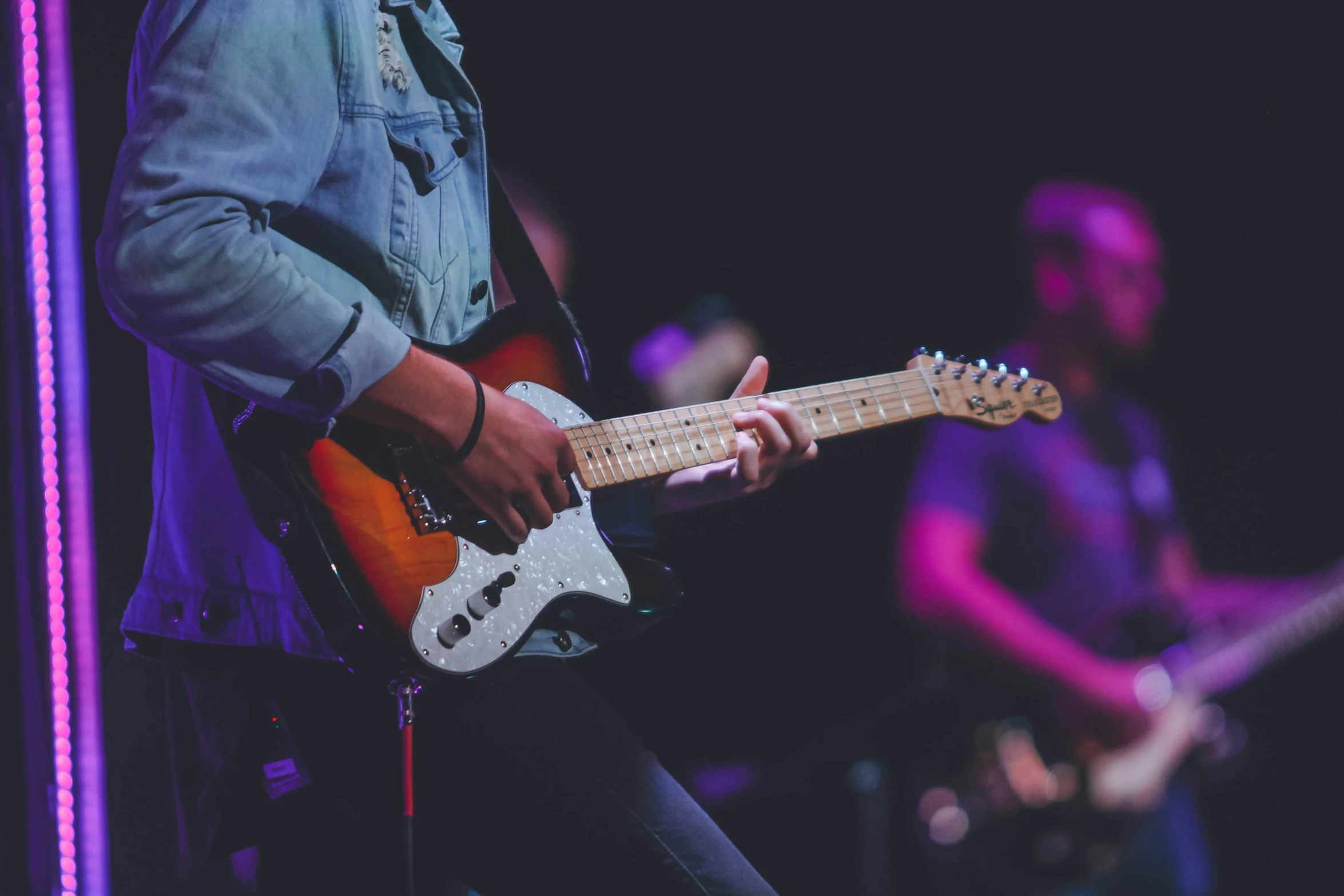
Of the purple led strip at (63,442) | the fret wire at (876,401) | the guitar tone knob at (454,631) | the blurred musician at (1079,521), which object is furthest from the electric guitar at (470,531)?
the blurred musician at (1079,521)

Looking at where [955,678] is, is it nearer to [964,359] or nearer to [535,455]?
[964,359]

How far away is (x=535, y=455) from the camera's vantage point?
1.14 m

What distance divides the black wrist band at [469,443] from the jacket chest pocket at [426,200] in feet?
0.65

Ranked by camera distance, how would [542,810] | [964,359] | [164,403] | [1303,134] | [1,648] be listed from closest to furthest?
1. [542,810]
2. [164,403]
3. [1,648]
4. [964,359]
5. [1303,134]

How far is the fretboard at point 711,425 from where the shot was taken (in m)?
1.31

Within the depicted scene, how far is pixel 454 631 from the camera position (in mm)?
1034

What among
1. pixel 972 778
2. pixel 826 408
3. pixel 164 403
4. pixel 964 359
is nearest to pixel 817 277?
pixel 964 359

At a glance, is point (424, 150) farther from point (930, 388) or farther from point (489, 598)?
point (930, 388)

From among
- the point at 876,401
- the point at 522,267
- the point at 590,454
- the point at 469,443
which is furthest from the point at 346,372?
the point at 876,401

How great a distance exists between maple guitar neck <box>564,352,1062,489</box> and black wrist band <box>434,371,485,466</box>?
177 mm

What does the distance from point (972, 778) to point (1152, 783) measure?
0.39m

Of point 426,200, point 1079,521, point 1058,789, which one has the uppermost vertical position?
point 426,200

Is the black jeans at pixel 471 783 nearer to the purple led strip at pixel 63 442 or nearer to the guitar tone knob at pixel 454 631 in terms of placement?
the guitar tone knob at pixel 454 631

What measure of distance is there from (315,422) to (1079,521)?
176 centimetres
